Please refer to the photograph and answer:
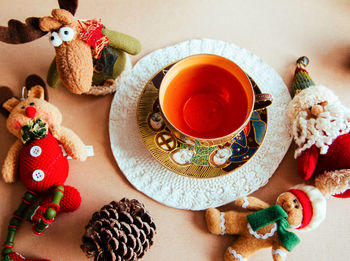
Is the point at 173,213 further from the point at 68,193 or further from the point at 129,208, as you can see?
the point at 68,193

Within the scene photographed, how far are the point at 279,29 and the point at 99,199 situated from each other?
585mm

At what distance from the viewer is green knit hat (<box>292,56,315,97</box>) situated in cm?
61

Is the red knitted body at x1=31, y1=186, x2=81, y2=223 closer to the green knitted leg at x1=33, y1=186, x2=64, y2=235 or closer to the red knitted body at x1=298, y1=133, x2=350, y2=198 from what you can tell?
the green knitted leg at x1=33, y1=186, x2=64, y2=235

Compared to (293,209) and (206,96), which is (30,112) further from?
(293,209)

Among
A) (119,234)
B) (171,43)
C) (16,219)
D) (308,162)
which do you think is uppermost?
(171,43)

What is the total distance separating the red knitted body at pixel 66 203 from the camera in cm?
52

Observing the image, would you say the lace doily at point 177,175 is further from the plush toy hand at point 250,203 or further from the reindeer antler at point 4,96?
the reindeer antler at point 4,96

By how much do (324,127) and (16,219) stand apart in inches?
24.6

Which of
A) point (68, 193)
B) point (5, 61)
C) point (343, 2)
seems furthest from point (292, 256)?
point (5, 61)

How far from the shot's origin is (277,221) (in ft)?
1.71

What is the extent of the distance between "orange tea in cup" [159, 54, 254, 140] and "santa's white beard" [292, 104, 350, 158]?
13 centimetres

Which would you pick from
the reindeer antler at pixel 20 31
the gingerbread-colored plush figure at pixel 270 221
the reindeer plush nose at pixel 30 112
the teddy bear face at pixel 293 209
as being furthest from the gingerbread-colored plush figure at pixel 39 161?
the teddy bear face at pixel 293 209

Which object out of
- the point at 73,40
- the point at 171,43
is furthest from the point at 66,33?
the point at 171,43

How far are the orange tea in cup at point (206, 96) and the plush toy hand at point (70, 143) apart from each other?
0.19 metres
